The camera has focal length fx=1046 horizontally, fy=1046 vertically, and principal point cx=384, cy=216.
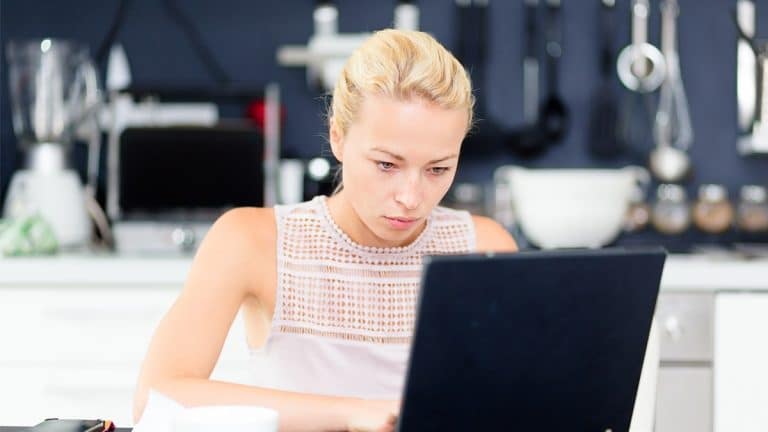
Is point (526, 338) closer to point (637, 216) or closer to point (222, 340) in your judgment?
point (222, 340)

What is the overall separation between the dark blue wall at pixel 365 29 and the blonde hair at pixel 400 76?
4.28 ft

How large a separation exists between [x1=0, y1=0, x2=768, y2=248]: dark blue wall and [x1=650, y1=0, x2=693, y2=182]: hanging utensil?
0.02 meters

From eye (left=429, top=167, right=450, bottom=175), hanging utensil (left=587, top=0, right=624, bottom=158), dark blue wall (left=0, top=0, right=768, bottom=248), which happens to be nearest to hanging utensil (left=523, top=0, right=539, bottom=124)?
dark blue wall (left=0, top=0, right=768, bottom=248)

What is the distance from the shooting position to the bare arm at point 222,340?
0.99m

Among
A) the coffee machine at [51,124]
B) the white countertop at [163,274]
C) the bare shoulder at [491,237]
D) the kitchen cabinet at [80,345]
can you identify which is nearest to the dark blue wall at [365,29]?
the coffee machine at [51,124]

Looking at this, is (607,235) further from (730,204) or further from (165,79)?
(165,79)

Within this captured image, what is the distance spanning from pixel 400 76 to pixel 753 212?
5.05 ft

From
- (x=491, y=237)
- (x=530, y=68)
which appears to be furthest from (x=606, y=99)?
(x=491, y=237)

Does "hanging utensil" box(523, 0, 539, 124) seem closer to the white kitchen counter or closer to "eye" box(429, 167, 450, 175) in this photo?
the white kitchen counter

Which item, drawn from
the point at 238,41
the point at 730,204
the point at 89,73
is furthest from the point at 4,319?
the point at 730,204

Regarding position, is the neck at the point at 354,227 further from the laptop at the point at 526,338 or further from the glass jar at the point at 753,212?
the glass jar at the point at 753,212

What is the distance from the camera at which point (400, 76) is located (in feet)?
3.97

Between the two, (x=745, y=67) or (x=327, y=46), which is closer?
(x=327, y=46)

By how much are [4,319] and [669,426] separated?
134cm
